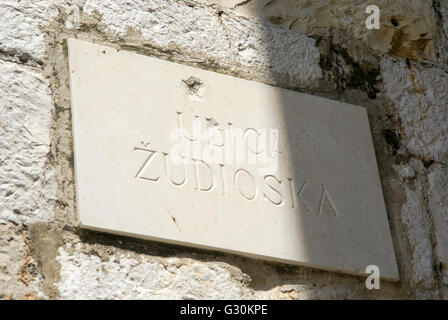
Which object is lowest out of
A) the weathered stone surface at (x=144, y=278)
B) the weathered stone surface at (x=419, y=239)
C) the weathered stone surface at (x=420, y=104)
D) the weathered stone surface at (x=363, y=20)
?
the weathered stone surface at (x=144, y=278)

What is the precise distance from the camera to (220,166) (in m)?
1.96

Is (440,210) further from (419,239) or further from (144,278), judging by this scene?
(144,278)

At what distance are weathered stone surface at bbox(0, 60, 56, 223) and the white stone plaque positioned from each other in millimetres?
72

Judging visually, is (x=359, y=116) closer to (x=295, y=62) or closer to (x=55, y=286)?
(x=295, y=62)

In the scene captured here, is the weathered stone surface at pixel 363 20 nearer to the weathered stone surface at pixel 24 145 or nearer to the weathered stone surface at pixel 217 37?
the weathered stone surface at pixel 217 37

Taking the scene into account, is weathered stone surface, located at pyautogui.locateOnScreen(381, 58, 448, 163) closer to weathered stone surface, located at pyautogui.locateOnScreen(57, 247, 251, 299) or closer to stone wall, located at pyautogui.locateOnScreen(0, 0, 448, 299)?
stone wall, located at pyautogui.locateOnScreen(0, 0, 448, 299)

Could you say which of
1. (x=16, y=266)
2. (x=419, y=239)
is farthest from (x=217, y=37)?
(x=16, y=266)

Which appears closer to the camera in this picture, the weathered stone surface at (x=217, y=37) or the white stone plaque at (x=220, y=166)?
the white stone plaque at (x=220, y=166)

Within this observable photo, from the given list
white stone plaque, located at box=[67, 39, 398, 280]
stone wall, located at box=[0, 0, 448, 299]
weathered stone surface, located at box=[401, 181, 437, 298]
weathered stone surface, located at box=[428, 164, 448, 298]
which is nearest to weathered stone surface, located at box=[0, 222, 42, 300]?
stone wall, located at box=[0, 0, 448, 299]

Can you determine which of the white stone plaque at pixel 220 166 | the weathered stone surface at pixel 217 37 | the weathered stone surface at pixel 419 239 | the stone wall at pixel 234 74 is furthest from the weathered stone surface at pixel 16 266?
the weathered stone surface at pixel 419 239

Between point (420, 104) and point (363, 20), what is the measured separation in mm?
325

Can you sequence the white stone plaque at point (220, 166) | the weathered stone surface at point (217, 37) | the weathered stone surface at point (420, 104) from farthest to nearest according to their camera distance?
the weathered stone surface at point (420, 104), the weathered stone surface at point (217, 37), the white stone plaque at point (220, 166)

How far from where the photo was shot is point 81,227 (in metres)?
1.72

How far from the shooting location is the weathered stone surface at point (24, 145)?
171 centimetres
